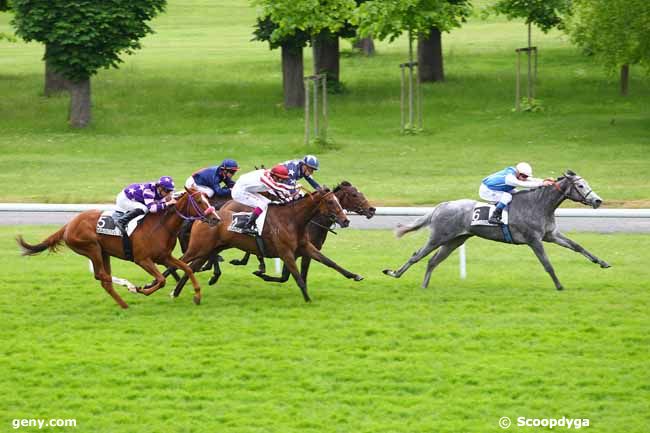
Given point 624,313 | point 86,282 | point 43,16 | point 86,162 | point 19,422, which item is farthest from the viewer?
point 43,16

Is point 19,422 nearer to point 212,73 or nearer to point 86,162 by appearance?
point 86,162

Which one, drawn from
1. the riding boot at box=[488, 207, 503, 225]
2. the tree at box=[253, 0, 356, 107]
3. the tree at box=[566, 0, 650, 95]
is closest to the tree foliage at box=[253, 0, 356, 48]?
the tree at box=[253, 0, 356, 107]

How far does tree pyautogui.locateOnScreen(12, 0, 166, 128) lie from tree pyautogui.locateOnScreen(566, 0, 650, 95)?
1185 cm

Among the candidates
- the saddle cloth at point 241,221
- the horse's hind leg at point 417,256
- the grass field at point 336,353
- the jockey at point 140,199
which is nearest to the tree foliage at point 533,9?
the grass field at point 336,353

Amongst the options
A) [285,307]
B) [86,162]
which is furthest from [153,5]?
[285,307]

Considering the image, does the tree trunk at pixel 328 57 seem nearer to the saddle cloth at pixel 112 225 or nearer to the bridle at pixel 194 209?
the saddle cloth at pixel 112 225

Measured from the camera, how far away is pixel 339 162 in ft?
89.7

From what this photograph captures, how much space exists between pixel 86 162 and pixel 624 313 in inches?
722

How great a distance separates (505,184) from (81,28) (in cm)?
1939

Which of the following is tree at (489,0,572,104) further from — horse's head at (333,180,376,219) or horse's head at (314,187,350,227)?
horse's head at (314,187,350,227)

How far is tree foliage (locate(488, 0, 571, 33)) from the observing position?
31609 mm

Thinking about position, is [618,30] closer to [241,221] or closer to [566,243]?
[566,243]

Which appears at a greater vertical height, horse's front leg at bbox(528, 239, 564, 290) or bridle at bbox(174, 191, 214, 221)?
bridle at bbox(174, 191, 214, 221)

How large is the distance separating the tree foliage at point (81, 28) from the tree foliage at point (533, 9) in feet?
31.6
